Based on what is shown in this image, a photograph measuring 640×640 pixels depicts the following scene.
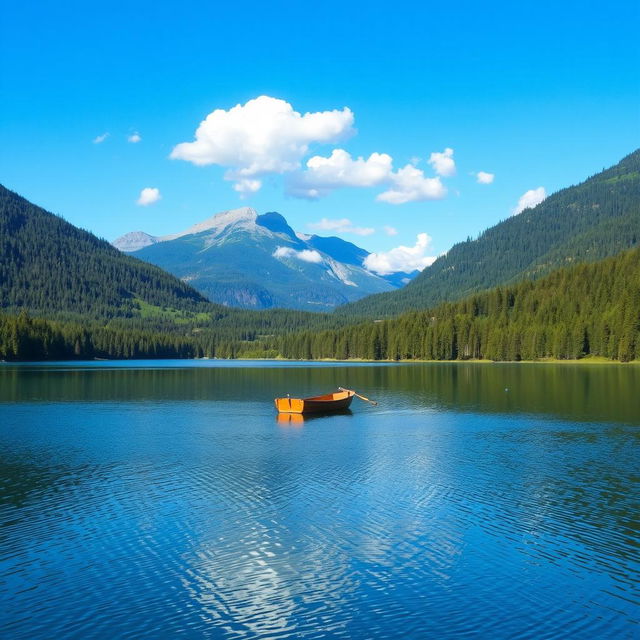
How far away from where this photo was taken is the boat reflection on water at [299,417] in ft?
249

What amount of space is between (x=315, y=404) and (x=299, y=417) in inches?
176

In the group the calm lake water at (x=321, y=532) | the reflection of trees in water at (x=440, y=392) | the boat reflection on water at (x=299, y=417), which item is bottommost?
the calm lake water at (x=321, y=532)

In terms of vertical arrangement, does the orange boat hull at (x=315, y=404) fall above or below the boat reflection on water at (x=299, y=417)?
above

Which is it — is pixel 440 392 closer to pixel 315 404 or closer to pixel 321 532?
pixel 315 404

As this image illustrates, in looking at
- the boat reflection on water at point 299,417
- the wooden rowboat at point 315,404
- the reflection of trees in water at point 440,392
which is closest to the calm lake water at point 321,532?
the boat reflection on water at point 299,417

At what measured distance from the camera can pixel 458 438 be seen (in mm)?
61844

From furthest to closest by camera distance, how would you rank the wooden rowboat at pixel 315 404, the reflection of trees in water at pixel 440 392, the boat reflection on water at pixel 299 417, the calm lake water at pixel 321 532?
1. the reflection of trees in water at pixel 440 392
2. the wooden rowboat at pixel 315 404
3. the boat reflection on water at pixel 299 417
4. the calm lake water at pixel 321 532

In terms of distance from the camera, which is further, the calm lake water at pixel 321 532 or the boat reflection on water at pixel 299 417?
the boat reflection on water at pixel 299 417

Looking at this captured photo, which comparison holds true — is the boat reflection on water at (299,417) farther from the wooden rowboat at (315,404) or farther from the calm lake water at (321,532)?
the calm lake water at (321,532)

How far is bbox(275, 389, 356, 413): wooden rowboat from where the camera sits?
84.5m

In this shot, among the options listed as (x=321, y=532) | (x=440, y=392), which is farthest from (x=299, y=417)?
(x=321, y=532)

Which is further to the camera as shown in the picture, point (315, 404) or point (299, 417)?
point (315, 404)

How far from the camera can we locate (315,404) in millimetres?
86250

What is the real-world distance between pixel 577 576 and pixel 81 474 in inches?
1338
